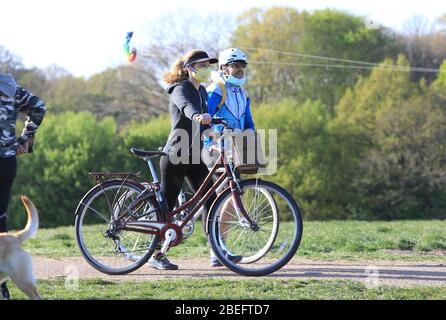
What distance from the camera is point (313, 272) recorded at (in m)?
7.72

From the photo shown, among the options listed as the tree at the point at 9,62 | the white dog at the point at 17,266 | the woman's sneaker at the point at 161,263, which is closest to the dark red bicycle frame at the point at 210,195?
the woman's sneaker at the point at 161,263

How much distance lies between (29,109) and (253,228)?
2.31m

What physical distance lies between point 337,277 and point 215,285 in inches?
47.3

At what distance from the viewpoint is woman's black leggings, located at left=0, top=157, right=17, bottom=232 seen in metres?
6.84

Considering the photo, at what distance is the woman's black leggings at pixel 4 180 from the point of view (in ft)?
22.4

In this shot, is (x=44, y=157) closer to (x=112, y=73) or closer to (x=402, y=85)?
(x=112, y=73)

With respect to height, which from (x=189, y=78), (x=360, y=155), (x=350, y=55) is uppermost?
(x=350, y=55)

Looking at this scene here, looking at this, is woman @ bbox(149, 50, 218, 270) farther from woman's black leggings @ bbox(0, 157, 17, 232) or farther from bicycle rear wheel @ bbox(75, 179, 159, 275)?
woman's black leggings @ bbox(0, 157, 17, 232)

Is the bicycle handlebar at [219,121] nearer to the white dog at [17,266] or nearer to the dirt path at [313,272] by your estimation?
the dirt path at [313,272]

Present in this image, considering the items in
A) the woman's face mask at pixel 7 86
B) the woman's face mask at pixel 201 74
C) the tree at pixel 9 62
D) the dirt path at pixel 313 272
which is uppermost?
the tree at pixel 9 62

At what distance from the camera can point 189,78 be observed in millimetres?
8070

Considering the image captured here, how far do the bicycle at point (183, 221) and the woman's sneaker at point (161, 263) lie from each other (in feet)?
0.36

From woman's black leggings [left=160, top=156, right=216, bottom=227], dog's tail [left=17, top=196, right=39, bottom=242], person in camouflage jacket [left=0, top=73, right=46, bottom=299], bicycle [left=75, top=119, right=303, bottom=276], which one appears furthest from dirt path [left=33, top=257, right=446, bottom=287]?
dog's tail [left=17, top=196, right=39, bottom=242]

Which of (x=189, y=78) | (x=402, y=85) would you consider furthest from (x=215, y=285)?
(x=402, y=85)
